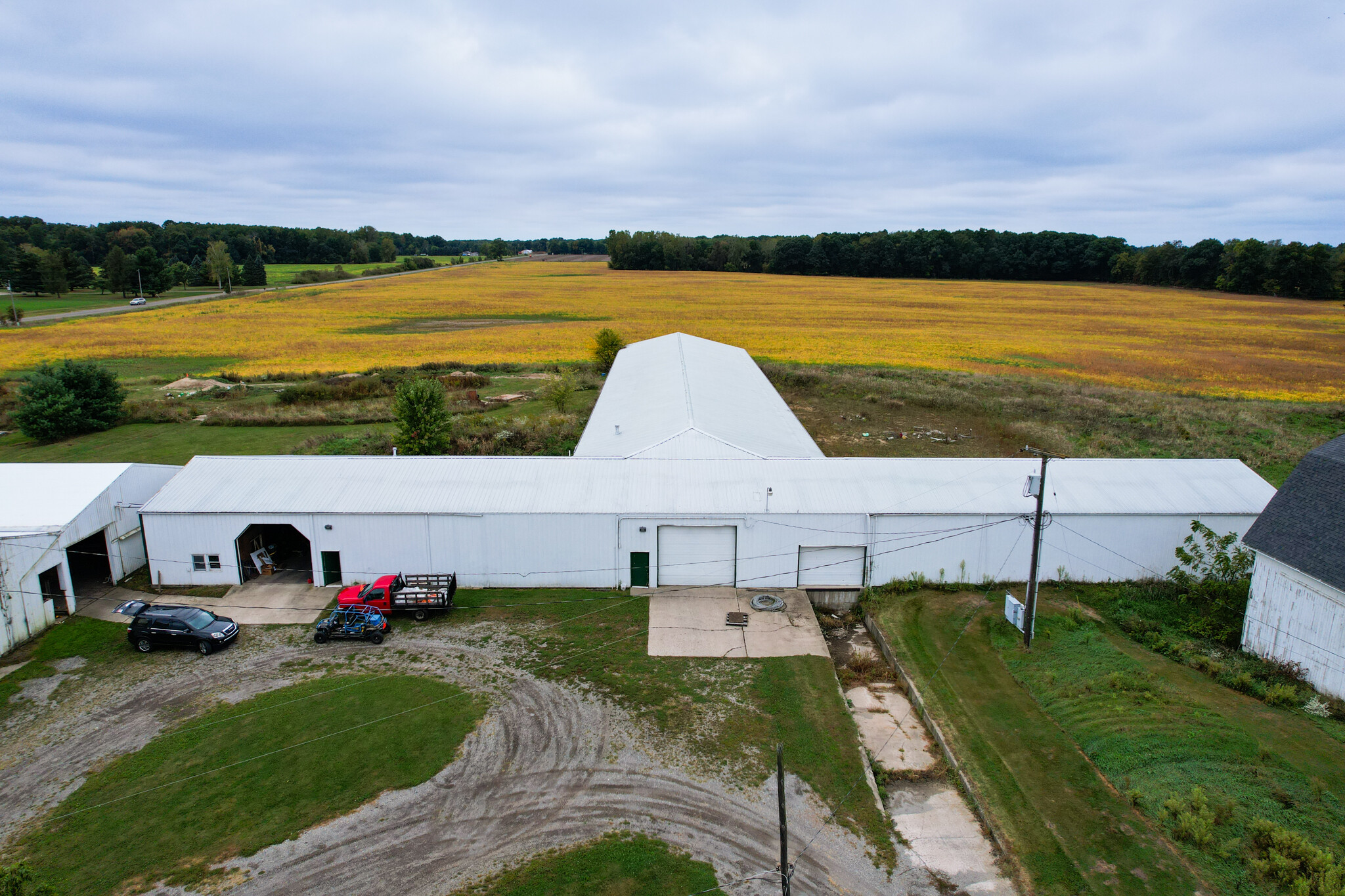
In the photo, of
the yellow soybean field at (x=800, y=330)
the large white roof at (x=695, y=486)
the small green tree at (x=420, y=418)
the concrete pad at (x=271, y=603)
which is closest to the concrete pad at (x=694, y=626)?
the large white roof at (x=695, y=486)

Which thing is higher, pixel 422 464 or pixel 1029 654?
pixel 422 464

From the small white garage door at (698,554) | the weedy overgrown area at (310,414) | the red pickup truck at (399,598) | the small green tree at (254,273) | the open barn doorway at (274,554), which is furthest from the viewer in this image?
the small green tree at (254,273)

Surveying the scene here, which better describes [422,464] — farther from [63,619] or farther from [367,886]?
[367,886]

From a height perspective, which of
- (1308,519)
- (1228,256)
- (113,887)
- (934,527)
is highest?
(1228,256)

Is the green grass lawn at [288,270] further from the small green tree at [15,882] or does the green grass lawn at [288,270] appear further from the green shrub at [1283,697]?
the green shrub at [1283,697]

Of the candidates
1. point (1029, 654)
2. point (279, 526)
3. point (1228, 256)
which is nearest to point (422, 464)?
point (279, 526)

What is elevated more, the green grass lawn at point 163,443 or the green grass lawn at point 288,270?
the green grass lawn at point 288,270

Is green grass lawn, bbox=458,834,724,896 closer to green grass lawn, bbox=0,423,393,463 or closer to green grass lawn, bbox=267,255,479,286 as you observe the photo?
green grass lawn, bbox=0,423,393,463
